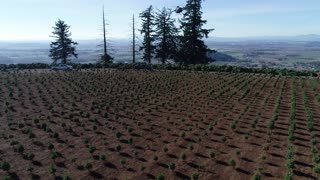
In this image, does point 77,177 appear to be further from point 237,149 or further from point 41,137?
point 237,149

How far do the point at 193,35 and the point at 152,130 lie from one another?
43.6 meters

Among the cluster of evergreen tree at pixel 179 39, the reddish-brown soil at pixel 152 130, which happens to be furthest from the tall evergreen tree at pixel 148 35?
the reddish-brown soil at pixel 152 130

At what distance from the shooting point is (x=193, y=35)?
61281 millimetres

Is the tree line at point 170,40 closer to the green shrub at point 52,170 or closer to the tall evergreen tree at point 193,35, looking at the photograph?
the tall evergreen tree at point 193,35

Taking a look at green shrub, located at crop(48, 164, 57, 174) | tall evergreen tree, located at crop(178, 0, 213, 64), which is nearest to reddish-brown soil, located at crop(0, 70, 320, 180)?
green shrub, located at crop(48, 164, 57, 174)

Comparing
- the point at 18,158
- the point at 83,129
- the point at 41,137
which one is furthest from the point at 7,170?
the point at 83,129

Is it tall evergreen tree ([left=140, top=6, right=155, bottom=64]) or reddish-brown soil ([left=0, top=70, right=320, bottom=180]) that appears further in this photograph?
tall evergreen tree ([left=140, top=6, right=155, bottom=64])

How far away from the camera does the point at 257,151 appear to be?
16.6 m

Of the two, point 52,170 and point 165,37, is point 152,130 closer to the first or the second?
point 52,170

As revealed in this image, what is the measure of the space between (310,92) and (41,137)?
1003 inches

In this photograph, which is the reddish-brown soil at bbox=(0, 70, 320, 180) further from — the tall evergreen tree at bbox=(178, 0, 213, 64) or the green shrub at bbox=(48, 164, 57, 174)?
the tall evergreen tree at bbox=(178, 0, 213, 64)

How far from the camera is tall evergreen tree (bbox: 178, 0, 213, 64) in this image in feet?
199

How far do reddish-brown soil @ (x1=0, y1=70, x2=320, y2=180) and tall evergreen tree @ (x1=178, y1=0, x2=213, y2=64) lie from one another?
1058 inches

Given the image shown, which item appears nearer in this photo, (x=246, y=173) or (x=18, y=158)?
(x=246, y=173)
